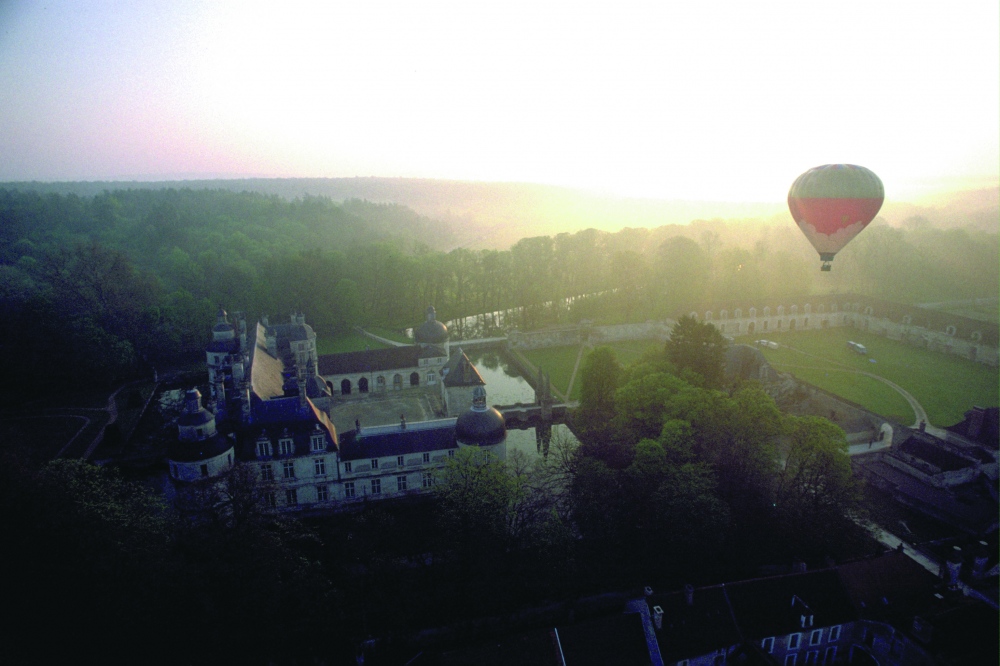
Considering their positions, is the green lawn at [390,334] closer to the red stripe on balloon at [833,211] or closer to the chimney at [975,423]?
the red stripe on balloon at [833,211]

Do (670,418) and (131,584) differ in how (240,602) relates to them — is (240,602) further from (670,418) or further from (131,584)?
(670,418)

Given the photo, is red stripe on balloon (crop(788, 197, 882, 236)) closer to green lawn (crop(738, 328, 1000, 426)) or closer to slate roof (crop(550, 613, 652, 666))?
green lawn (crop(738, 328, 1000, 426))

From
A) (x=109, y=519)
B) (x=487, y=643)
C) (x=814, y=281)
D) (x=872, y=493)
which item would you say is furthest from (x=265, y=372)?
(x=814, y=281)

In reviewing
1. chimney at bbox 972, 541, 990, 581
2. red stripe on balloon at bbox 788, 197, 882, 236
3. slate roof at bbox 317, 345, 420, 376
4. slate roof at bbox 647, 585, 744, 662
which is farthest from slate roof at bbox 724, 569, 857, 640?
slate roof at bbox 317, 345, 420, 376

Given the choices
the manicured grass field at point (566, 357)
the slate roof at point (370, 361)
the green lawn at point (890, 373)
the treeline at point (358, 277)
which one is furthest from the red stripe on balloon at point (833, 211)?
the treeline at point (358, 277)

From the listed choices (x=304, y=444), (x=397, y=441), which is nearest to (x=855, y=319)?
(x=397, y=441)

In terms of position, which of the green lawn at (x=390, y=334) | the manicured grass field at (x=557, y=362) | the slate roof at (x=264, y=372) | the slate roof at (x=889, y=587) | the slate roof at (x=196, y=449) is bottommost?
the slate roof at (x=889, y=587)

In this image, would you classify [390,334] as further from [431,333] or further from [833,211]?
[833,211]

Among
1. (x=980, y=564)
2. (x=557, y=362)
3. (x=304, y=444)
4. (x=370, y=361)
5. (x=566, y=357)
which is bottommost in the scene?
(x=980, y=564)
